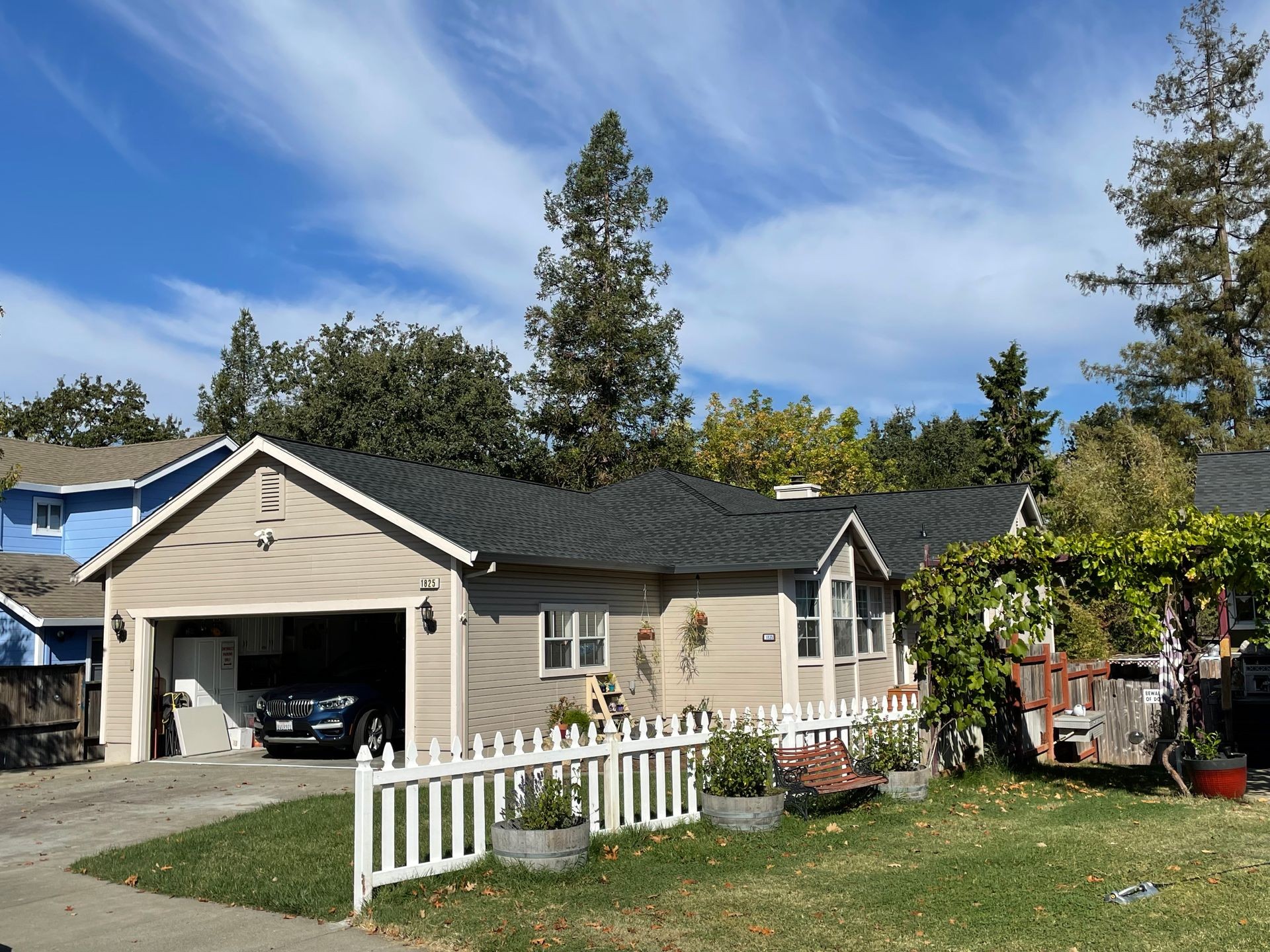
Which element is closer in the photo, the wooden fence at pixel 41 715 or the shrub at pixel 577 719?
the shrub at pixel 577 719

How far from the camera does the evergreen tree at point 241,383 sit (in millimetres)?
49219

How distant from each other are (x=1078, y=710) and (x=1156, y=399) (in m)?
24.8

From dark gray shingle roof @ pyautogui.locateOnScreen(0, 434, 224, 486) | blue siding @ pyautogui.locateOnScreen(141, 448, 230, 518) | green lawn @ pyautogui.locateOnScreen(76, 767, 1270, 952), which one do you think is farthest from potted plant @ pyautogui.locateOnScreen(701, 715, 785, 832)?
dark gray shingle roof @ pyautogui.locateOnScreen(0, 434, 224, 486)

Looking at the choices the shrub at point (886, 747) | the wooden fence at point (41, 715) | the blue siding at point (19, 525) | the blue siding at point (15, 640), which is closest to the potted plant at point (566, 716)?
the shrub at point (886, 747)

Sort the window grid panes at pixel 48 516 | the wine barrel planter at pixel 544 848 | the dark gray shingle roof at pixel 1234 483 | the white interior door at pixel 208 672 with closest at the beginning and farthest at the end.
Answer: the wine barrel planter at pixel 544 848 < the dark gray shingle roof at pixel 1234 483 < the white interior door at pixel 208 672 < the window grid panes at pixel 48 516

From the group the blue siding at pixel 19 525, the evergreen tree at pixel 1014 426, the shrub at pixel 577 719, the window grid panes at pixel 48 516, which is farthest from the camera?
the evergreen tree at pixel 1014 426

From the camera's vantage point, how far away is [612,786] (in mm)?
9117

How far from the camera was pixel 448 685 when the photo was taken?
14992 millimetres

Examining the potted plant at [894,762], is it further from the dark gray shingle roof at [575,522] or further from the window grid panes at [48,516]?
the window grid panes at [48,516]

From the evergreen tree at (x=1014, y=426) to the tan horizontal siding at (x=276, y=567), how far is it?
27278 millimetres

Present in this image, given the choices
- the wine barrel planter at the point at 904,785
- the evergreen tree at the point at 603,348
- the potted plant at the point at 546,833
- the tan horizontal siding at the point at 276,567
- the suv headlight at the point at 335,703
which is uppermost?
the evergreen tree at the point at 603,348

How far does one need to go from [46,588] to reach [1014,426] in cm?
3046

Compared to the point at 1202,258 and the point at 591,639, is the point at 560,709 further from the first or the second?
the point at 1202,258

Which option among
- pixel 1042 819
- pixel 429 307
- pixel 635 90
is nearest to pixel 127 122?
pixel 635 90
